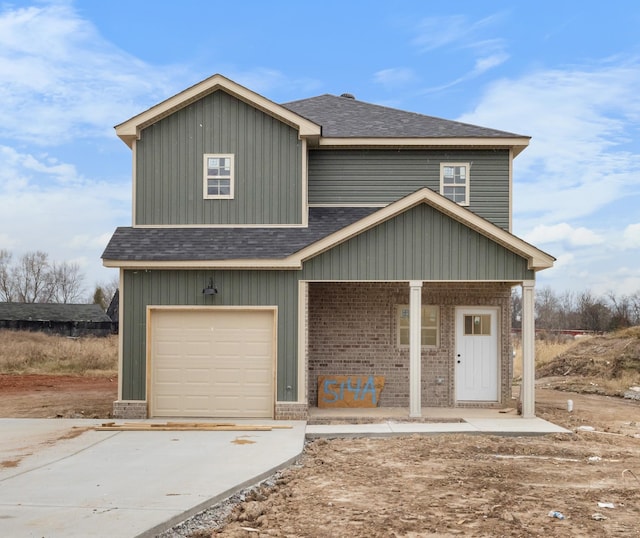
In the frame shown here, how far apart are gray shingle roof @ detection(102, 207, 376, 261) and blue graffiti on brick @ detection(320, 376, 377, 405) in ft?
11.1

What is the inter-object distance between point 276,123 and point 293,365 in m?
5.17

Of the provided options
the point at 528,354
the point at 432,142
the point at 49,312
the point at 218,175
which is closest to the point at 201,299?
the point at 218,175

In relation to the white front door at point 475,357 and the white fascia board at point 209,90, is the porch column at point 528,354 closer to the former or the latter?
the white front door at point 475,357

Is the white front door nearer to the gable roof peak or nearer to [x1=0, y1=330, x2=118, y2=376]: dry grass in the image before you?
the gable roof peak

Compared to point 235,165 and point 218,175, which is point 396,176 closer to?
point 235,165

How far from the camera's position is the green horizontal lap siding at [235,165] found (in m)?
14.9

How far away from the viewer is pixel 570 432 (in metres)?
12.6

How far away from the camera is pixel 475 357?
621 inches

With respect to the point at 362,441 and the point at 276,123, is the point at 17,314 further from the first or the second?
the point at 362,441

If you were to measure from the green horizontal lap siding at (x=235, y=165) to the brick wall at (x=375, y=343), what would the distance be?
7.44 feet

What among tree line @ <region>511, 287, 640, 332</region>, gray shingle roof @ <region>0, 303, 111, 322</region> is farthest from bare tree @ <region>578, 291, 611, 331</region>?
gray shingle roof @ <region>0, 303, 111, 322</region>

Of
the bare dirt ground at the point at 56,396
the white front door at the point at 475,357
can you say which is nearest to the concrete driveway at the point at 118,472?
the bare dirt ground at the point at 56,396

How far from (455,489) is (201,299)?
710 centimetres

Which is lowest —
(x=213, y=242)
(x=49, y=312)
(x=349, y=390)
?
(x=349, y=390)
